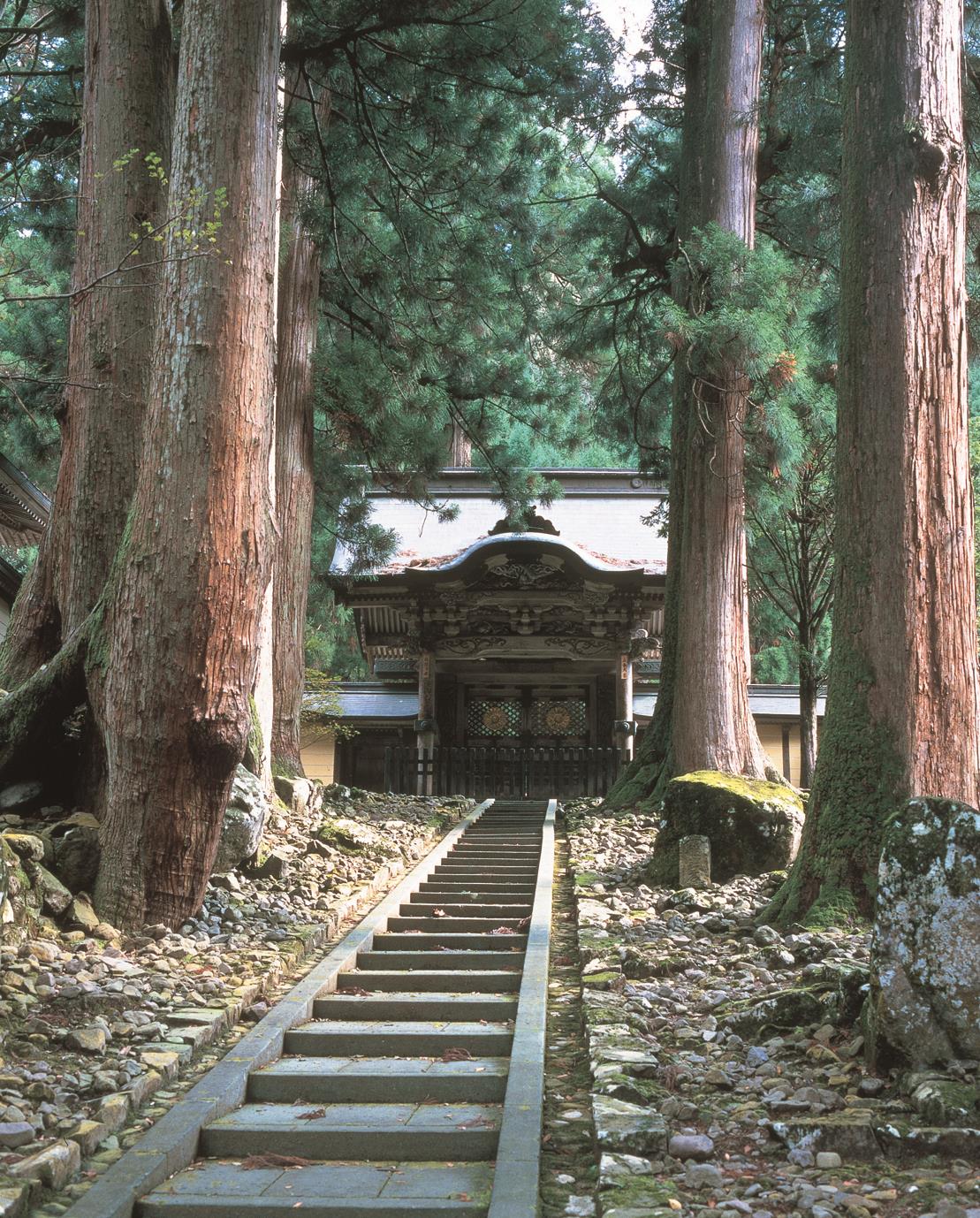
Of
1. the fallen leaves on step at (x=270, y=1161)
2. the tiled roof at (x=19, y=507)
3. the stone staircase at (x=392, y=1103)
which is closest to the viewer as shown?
the stone staircase at (x=392, y=1103)

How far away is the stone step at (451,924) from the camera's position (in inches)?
258

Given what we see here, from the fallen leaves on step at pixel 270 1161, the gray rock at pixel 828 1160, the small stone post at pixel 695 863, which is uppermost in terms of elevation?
the small stone post at pixel 695 863

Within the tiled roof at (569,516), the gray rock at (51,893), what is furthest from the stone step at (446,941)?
the tiled roof at (569,516)

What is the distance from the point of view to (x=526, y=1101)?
347 centimetres

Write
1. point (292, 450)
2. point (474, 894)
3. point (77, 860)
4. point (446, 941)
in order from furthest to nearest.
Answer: point (292, 450)
point (474, 894)
point (446, 941)
point (77, 860)

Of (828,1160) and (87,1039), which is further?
(87,1039)

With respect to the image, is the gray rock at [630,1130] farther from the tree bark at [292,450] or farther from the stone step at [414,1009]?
the tree bark at [292,450]

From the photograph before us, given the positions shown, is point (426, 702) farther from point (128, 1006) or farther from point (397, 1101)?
point (397, 1101)

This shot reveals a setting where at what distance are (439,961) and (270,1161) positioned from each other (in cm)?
254

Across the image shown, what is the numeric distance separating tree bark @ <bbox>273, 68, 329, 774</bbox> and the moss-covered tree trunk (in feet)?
11.7

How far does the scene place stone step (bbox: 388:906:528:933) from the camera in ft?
21.5

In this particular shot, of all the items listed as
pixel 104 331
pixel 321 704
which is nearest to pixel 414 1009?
pixel 104 331

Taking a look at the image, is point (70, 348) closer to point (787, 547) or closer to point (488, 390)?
point (488, 390)

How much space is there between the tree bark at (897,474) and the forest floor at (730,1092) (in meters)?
0.66
